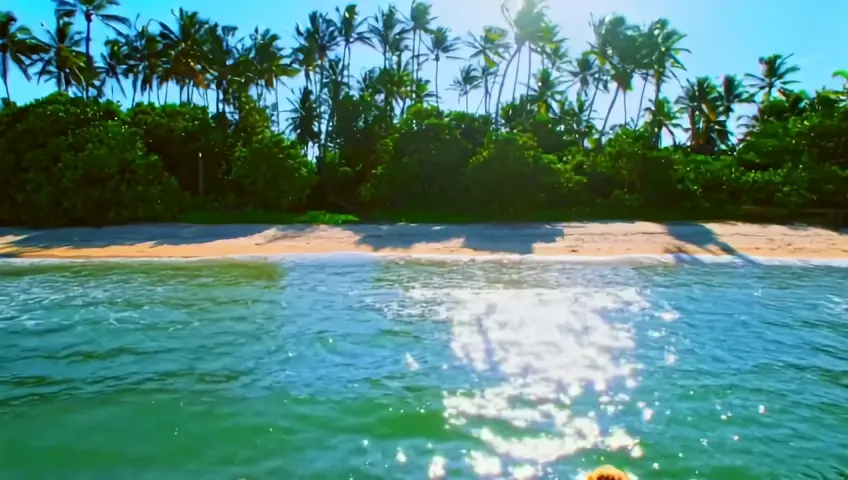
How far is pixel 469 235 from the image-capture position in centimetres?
2150

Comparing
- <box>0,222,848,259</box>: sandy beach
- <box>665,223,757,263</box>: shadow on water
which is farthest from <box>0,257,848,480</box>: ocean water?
<box>0,222,848,259</box>: sandy beach

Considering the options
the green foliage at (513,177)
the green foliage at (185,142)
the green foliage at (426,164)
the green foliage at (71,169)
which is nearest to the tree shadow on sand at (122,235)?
the green foliage at (71,169)

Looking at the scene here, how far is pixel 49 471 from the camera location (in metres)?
5.66

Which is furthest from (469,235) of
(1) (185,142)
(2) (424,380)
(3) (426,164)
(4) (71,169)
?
(1) (185,142)

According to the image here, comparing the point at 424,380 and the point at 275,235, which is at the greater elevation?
the point at 275,235

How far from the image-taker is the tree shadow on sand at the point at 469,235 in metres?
19.8

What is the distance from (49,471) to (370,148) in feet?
87.6

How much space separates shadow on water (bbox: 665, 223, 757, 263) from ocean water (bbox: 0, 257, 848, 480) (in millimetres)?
3729

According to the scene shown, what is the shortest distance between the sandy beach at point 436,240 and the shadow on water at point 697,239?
0.03 meters

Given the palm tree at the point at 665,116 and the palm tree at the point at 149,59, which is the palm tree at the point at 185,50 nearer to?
the palm tree at the point at 149,59

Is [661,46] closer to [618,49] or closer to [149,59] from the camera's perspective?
[618,49]

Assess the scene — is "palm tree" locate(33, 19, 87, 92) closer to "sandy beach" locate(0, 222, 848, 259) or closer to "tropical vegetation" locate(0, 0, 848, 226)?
"tropical vegetation" locate(0, 0, 848, 226)

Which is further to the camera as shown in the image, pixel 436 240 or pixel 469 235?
pixel 469 235

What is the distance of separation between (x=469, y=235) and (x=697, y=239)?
654cm
